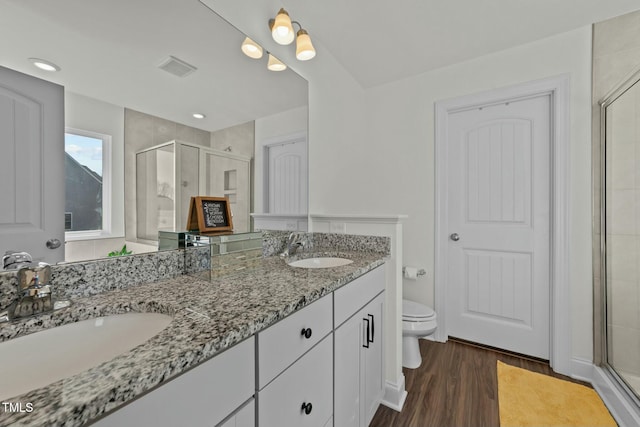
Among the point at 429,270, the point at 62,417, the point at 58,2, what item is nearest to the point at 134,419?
the point at 62,417

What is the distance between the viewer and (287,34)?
1468 millimetres

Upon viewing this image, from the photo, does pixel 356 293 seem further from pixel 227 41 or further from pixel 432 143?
pixel 432 143

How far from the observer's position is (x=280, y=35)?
1460 mm

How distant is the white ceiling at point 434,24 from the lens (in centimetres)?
163

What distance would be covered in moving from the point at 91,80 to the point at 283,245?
1139 mm

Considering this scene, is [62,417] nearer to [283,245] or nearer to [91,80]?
[91,80]

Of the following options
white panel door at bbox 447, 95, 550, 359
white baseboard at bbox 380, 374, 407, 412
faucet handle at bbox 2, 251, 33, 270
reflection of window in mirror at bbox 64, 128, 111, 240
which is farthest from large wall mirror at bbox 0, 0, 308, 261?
white panel door at bbox 447, 95, 550, 359

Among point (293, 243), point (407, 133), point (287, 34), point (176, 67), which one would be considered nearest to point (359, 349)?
point (293, 243)

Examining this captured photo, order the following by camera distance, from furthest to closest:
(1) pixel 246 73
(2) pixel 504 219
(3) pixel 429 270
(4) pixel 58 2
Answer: (3) pixel 429 270 < (2) pixel 504 219 < (1) pixel 246 73 < (4) pixel 58 2

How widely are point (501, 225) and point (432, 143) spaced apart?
0.88 meters

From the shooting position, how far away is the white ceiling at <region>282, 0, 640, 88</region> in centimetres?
163

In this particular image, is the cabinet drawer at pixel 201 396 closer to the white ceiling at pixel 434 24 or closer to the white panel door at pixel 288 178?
the white panel door at pixel 288 178

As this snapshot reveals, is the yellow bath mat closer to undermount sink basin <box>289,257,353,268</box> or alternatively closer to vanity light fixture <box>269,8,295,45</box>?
undermount sink basin <box>289,257,353,268</box>

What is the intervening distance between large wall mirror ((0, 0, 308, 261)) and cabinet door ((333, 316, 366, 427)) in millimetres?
726
